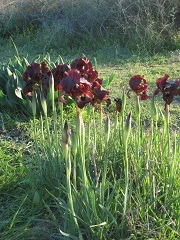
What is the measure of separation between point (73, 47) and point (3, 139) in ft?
13.9

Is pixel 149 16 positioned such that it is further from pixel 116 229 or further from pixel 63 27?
pixel 116 229

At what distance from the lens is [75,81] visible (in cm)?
194

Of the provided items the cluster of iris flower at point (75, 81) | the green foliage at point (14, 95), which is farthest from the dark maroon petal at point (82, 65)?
the green foliage at point (14, 95)

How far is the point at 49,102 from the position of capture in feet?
13.1

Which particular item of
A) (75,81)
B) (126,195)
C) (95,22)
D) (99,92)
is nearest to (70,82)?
(75,81)

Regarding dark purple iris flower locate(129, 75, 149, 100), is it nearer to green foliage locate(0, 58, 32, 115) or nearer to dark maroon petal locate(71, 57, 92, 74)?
dark maroon petal locate(71, 57, 92, 74)

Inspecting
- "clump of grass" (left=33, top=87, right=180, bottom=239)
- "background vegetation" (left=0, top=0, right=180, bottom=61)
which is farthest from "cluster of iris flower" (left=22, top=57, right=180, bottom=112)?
"background vegetation" (left=0, top=0, right=180, bottom=61)

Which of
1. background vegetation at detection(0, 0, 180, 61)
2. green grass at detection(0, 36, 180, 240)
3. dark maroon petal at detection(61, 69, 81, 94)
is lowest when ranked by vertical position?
green grass at detection(0, 36, 180, 240)

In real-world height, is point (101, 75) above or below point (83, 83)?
below

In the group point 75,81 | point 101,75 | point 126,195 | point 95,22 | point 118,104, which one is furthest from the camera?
point 95,22

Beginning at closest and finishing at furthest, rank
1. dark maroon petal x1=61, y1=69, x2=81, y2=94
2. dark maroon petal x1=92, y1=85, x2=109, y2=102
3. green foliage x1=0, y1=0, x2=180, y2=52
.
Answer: dark maroon petal x1=61, y1=69, x2=81, y2=94 → dark maroon petal x1=92, y1=85, x2=109, y2=102 → green foliage x1=0, y1=0, x2=180, y2=52

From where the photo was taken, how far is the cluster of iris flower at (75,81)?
1.96m

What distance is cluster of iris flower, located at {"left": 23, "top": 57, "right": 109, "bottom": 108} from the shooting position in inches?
77.0

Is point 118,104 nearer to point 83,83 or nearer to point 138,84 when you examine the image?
point 138,84
